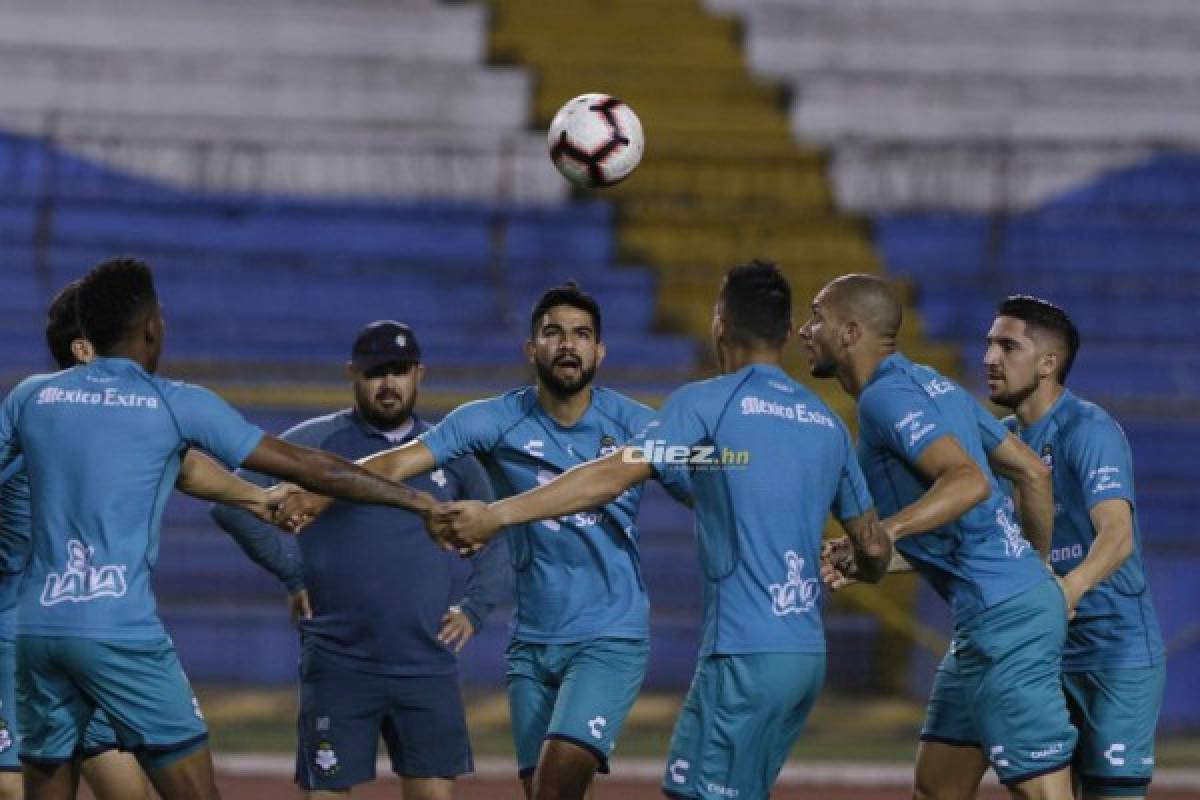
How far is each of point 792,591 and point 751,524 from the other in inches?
10.6

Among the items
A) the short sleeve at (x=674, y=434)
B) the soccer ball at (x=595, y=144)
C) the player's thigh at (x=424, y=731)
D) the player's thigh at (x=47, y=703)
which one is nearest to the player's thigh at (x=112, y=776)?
the player's thigh at (x=47, y=703)

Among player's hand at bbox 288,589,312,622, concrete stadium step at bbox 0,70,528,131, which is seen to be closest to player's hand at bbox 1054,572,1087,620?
player's hand at bbox 288,589,312,622

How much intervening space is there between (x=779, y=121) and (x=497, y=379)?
21.4ft

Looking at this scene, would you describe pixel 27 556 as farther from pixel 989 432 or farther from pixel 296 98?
pixel 296 98

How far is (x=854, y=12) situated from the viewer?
22.3m

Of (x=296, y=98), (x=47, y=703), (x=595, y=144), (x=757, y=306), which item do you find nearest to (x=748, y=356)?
(x=757, y=306)

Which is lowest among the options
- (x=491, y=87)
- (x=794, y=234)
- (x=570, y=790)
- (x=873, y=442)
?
(x=570, y=790)

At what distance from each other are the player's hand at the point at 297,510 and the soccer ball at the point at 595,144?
2387 millimetres

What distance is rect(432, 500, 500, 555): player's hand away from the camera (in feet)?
25.3

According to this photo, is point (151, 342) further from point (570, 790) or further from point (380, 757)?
point (380, 757)

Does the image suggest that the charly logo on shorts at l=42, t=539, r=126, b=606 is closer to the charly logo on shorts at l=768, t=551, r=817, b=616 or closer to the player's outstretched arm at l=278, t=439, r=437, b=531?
the player's outstretched arm at l=278, t=439, r=437, b=531

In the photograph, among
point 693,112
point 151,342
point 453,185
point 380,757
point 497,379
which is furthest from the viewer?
point 693,112

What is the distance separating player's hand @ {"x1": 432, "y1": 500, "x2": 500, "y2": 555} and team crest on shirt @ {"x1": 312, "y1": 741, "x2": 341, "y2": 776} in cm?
106

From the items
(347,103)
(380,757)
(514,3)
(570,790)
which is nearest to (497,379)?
(380,757)
